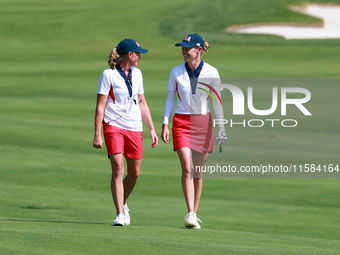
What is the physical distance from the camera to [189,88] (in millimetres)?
7227

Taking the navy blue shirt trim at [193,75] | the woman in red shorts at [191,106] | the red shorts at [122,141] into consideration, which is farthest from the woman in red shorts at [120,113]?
the navy blue shirt trim at [193,75]

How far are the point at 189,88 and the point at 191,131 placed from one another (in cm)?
52

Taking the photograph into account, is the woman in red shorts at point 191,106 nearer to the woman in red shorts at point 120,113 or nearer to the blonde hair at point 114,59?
the woman in red shorts at point 120,113

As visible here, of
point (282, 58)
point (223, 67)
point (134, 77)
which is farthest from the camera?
point (282, 58)

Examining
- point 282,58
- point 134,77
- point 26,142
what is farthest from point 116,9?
point 134,77

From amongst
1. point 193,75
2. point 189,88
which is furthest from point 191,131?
point 193,75

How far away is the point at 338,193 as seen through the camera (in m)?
9.69

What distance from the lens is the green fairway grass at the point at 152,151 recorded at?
629 centimetres

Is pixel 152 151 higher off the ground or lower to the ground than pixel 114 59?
higher

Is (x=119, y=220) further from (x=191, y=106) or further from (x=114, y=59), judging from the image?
(x=114, y=59)

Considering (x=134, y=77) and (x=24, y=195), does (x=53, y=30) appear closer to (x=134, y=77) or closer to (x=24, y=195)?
(x=24, y=195)

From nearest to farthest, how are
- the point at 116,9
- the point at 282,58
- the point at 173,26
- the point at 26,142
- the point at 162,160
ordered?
the point at 162,160 → the point at 26,142 → the point at 282,58 → the point at 173,26 → the point at 116,9

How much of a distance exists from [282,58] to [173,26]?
7011 millimetres

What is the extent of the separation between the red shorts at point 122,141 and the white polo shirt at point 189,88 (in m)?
0.63
